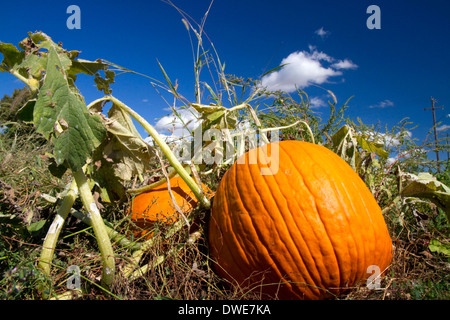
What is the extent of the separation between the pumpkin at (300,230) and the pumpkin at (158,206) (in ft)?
1.45

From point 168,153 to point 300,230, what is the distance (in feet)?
2.72

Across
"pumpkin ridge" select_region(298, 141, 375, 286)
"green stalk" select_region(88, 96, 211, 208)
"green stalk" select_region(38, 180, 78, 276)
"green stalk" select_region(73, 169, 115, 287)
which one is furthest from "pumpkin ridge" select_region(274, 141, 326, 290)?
"green stalk" select_region(38, 180, 78, 276)

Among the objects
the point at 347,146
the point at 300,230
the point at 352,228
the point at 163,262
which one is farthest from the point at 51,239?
the point at 347,146

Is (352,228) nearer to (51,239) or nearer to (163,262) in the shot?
(163,262)

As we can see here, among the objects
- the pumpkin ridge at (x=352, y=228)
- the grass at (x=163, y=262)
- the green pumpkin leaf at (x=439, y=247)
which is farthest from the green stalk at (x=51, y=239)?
the green pumpkin leaf at (x=439, y=247)

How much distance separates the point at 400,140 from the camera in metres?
2.71

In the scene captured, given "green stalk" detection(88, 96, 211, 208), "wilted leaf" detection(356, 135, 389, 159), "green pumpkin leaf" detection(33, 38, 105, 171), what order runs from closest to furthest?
"green pumpkin leaf" detection(33, 38, 105, 171), "green stalk" detection(88, 96, 211, 208), "wilted leaf" detection(356, 135, 389, 159)

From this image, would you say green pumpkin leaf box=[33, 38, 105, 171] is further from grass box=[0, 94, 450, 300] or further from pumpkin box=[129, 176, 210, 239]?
pumpkin box=[129, 176, 210, 239]

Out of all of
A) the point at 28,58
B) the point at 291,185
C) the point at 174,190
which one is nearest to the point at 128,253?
the point at 174,190

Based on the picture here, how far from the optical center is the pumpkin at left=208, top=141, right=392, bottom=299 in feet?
4.80

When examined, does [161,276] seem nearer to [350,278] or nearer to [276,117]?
[350,278]

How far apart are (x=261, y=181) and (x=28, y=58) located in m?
1.27

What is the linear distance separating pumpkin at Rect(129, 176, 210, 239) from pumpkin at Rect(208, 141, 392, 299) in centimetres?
44

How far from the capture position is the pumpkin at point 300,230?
1463 mm
